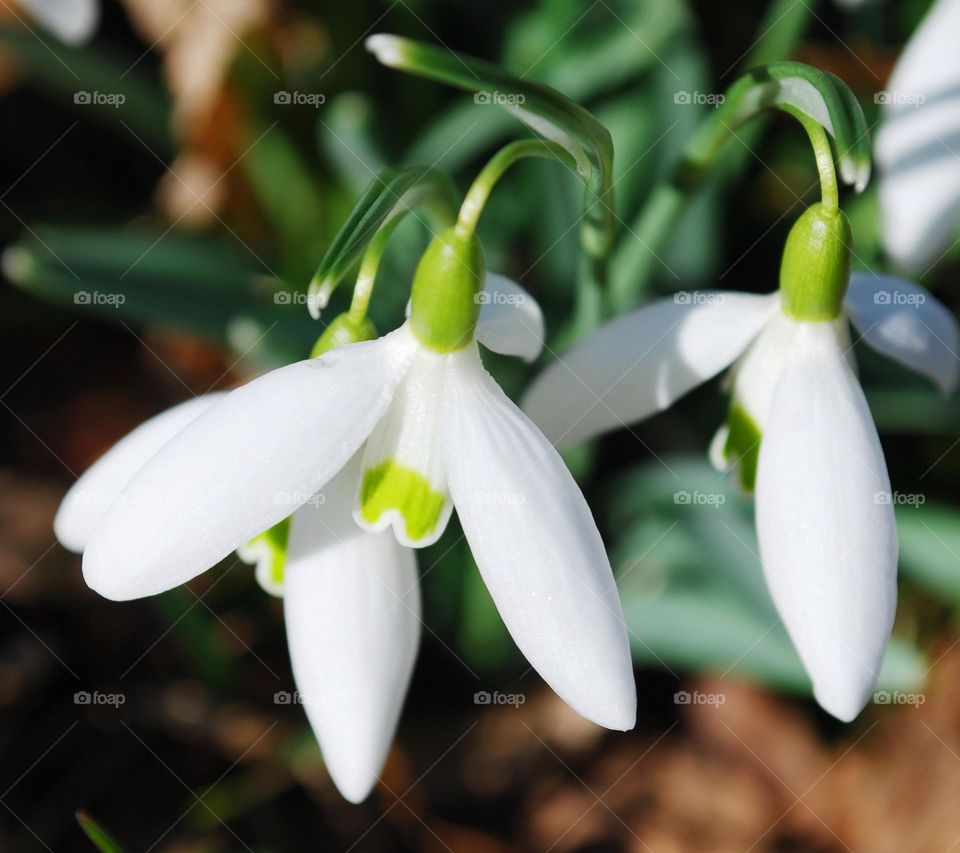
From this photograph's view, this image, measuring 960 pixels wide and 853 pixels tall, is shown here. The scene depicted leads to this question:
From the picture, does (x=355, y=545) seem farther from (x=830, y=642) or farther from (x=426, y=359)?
(x=830, y=642)

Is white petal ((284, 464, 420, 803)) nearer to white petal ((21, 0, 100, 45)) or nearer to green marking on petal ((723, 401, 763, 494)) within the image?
green marking on petal ((723, 401, 763, 494))

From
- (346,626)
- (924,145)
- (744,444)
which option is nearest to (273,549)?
(346,626)

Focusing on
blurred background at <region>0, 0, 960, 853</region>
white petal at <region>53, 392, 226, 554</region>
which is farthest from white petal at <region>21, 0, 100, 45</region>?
white petal at <region>53, 392, 226, 554</region>

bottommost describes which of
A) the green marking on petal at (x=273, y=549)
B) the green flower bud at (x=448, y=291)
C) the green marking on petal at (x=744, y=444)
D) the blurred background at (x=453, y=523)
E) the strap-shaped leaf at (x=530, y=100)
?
the blurred background at (x=453, y=523)

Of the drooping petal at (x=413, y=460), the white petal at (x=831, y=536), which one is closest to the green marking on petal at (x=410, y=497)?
the drooping petal at (x=413, y=460)

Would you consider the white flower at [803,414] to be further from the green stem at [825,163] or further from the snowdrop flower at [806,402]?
the green stem at [825,163]

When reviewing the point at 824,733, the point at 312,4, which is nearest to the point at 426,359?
the point at 824,733
